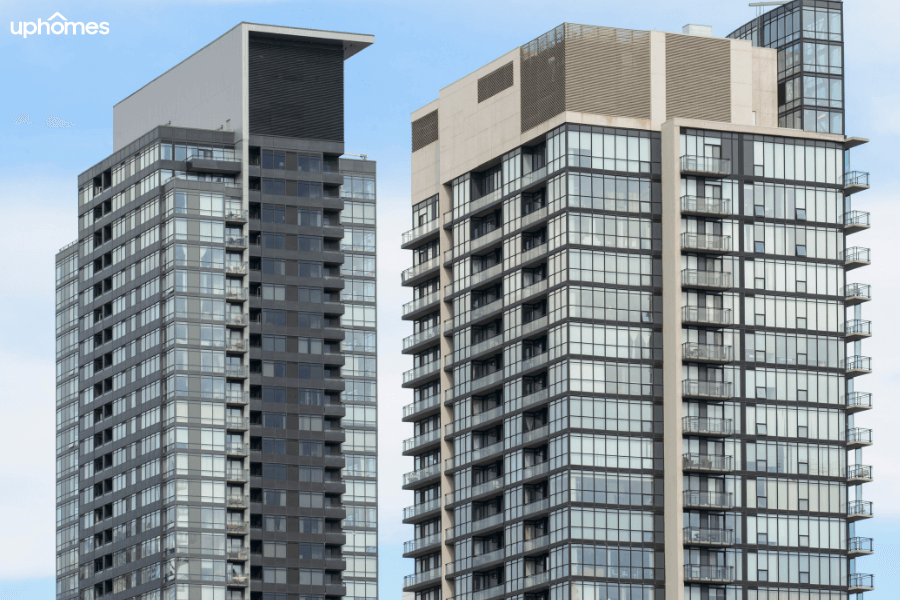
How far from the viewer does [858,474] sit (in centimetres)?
18350

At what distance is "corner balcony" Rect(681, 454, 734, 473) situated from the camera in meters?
178

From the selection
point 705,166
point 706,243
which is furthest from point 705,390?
point 705,166

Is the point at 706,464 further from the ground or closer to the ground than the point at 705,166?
closer to the ground

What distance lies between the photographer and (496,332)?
626 ft

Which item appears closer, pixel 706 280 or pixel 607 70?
pixel 706 280

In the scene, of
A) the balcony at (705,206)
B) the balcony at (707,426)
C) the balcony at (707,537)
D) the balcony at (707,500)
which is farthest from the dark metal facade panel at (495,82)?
the balcony at (707,537)

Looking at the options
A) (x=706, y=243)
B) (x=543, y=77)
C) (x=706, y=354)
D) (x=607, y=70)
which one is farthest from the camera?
(x=543, y=77)

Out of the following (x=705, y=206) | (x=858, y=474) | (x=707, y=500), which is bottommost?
(x=707, y=500)

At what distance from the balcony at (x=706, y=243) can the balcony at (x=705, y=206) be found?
73.5 inches

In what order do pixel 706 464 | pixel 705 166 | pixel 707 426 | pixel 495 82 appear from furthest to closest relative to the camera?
1. pixel 495 82
2. pixel 705 166
3. pixel 707 426
4. pixel 706 464

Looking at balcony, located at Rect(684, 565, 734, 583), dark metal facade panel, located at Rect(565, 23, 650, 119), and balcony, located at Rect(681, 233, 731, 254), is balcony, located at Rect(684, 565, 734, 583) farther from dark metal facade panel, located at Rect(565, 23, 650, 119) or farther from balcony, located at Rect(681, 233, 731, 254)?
dark metal facade panel, located at Rect(565, 23, 650, 119)

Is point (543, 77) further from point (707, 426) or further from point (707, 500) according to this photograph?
point (707, 500)

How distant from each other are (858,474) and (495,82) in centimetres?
4741

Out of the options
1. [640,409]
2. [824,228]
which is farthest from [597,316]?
[824,228]
